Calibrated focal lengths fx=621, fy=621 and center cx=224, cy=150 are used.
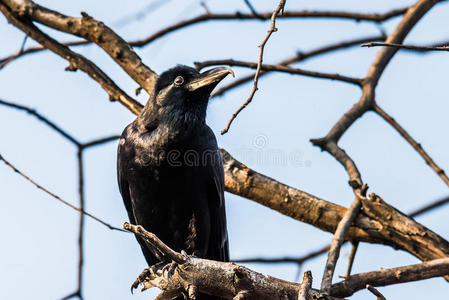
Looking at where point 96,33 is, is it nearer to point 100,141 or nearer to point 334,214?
point 100,141

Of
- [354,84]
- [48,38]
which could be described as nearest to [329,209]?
[354,84]

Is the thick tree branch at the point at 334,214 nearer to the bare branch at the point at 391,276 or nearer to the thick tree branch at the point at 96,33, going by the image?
the bare branch at the point at 391,276

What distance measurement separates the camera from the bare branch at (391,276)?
13.0ft

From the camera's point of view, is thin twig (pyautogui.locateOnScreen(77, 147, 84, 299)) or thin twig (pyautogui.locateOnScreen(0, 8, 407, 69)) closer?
thin twig (pyautogui.locateOnScreen(77, 147, 84, 299))

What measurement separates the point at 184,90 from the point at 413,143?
1.95m

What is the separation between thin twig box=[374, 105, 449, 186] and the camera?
500cm

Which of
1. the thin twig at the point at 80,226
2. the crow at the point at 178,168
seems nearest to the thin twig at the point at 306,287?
the crow at the point at 178,168

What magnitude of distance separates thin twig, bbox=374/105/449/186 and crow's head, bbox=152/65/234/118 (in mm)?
1534

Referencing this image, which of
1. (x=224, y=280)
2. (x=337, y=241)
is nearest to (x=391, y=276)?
(x=337, y=241)

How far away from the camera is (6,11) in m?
6.05

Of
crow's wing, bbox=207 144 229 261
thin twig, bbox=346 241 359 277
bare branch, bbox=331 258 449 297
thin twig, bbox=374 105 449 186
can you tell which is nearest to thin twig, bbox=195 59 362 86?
thin twig, bbox=374 105 449 186

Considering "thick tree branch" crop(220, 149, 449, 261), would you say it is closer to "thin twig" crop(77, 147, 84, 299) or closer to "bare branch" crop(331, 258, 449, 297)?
"bare branch" crop(331, 258, 449, 297)

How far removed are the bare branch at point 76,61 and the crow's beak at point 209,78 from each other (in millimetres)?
831

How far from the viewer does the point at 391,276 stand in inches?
160
